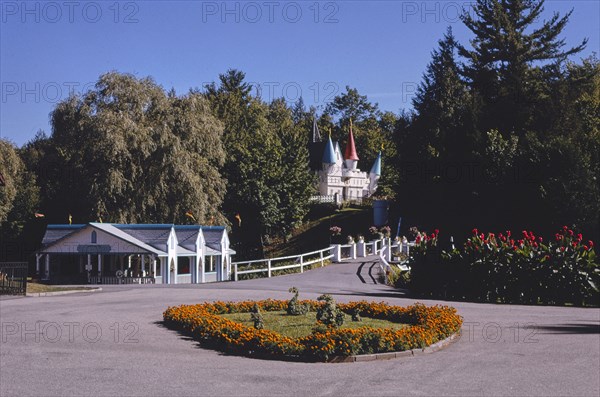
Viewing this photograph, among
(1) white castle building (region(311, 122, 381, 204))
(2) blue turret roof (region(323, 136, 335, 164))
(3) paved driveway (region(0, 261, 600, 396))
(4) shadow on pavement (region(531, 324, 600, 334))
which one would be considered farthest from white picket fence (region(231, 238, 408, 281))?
(1) white castle building (region(311, 122, 381, 204))

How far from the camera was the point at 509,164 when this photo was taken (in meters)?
51.0

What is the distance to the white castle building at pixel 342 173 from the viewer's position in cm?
10400

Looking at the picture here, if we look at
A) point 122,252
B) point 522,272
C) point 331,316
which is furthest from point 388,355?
point 122,252

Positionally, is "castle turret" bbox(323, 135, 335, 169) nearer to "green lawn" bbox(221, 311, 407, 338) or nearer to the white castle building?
the white castle building

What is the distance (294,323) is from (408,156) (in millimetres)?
46329

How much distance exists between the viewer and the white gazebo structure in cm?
4366

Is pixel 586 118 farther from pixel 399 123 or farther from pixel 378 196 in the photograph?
pixel 378 196

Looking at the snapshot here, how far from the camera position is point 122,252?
143 feet

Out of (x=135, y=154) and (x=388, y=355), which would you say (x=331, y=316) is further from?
(x=135, y=154)

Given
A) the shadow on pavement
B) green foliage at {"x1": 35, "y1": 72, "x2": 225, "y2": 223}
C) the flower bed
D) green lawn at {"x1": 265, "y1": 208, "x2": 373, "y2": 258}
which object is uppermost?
green foliage at {"x1": 35, "y1": 72, "x2": 225, "y2": 223}

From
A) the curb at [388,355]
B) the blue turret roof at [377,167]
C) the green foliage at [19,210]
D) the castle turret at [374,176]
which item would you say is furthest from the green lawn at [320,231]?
the curb at [388,355]

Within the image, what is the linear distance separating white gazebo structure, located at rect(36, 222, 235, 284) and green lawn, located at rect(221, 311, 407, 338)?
22.0 metres

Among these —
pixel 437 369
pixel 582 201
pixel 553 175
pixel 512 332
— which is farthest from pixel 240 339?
pixel 553 175

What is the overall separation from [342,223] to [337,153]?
27.9m
